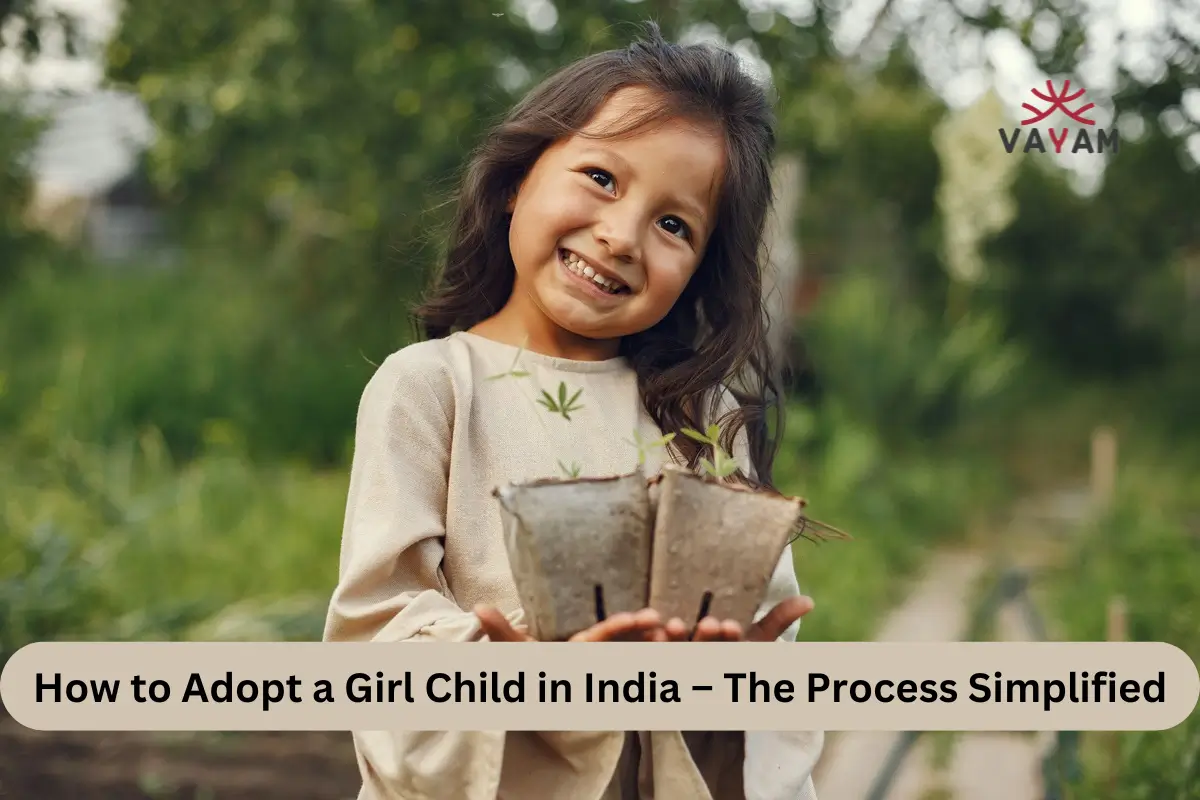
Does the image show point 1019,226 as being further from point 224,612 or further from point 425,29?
point 224,612

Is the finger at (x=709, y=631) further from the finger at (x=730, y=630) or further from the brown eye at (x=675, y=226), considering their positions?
the brown eye at (x=675, y=226)

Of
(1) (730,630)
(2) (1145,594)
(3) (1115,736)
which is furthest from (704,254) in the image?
(2) (1145,594)

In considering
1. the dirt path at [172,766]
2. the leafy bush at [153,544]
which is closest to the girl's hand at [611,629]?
the dirt path at [172,766]

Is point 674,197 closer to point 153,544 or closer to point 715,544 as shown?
point 715,544

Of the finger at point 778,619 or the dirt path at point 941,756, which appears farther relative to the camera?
the dirt path at point 941,756

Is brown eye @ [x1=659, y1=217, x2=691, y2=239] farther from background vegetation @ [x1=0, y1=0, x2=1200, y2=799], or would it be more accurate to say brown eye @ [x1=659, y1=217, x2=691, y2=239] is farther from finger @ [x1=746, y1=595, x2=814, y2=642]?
background vegetation @ [x1=0, y1=0, x2=1200, y2=799]

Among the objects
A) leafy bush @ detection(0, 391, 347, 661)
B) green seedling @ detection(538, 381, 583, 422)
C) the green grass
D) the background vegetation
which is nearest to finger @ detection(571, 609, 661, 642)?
green seedling @ detection(538, 381, 583, 422)

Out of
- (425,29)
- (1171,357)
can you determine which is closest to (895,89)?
(1171,357)

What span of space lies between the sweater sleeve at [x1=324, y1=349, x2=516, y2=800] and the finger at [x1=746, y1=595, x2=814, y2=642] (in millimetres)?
286

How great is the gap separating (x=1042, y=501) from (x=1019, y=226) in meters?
4.27

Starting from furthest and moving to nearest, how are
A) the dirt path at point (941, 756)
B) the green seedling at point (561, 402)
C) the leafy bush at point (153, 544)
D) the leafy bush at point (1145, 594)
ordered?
the leafy bush at point (153, 544) → the dirt path at point (941, 756) → the leafy bush at point (1145, 594) → the green seedling at point (561, 402)

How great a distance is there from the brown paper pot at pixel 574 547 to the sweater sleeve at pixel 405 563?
0.41ft

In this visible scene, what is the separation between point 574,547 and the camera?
1.29 metres

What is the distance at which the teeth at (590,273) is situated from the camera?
1592mm
